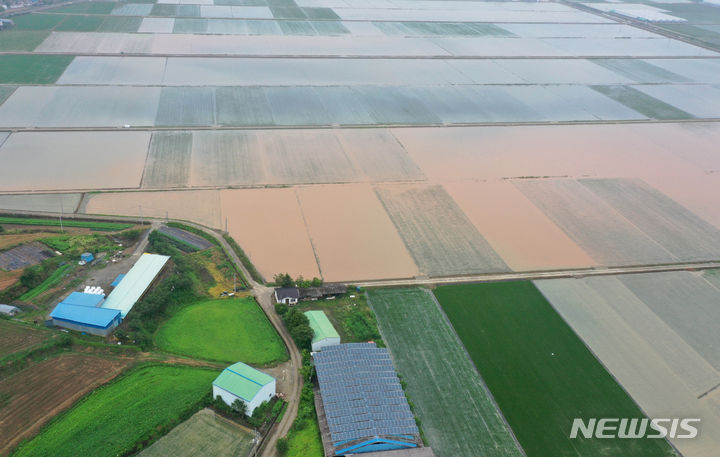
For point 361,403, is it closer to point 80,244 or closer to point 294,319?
point 294,319

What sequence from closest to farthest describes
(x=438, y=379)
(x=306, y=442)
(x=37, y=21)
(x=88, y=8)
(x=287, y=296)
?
(x=306, y=442)
(x=438, y=379)
(x=287, y=296)
(x=37, y=21)
(x=88, y=8)

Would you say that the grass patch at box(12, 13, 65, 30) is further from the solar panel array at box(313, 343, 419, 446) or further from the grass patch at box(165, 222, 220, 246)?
the solar panel array at box(313, 343, 419, 446)

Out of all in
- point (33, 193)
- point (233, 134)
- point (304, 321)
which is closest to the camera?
point (304, 321)

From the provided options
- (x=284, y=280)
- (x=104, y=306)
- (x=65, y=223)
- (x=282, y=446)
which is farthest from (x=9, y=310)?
(x=282, y=446)

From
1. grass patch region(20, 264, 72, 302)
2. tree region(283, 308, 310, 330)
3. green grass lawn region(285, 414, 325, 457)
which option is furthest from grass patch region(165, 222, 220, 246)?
green grass lawn region(285, 414, 325, 457)

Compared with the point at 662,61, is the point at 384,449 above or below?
below

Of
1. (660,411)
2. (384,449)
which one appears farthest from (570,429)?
(384,449)

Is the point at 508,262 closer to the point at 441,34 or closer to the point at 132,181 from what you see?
the point at 132,181
